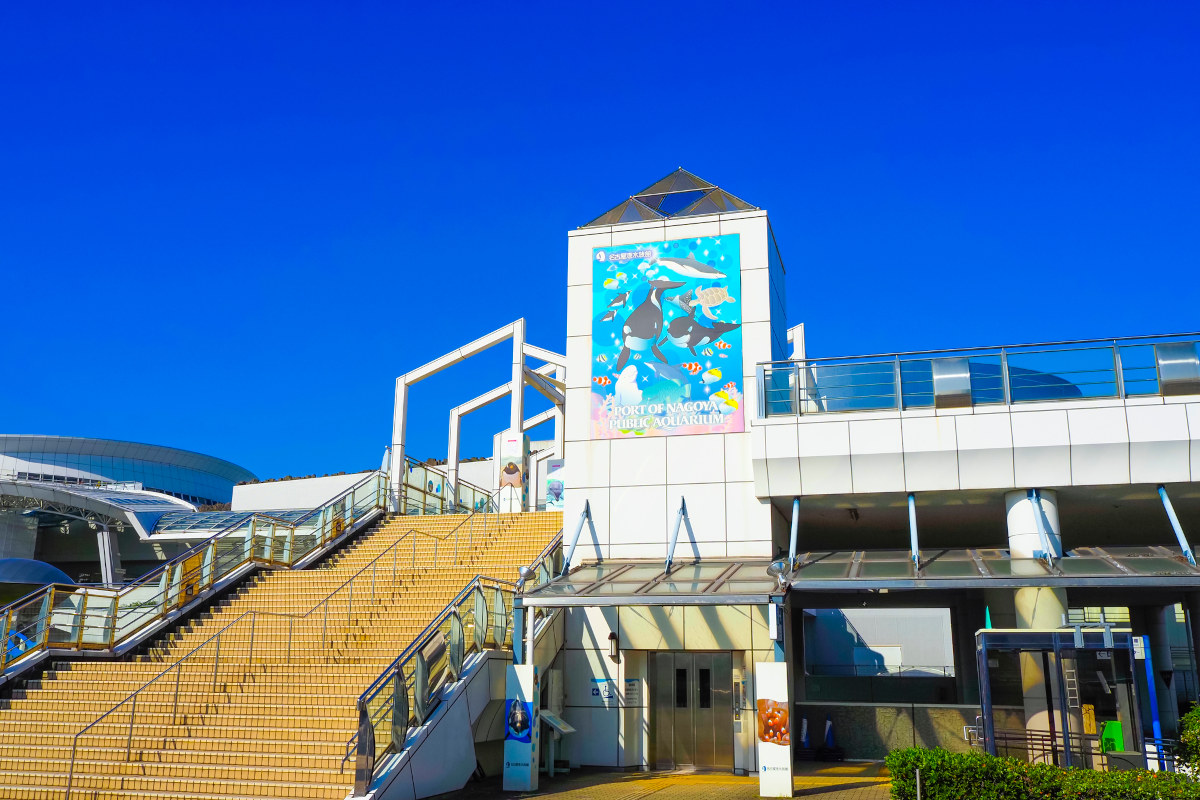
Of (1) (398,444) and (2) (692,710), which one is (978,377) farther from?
(1) (398,444)

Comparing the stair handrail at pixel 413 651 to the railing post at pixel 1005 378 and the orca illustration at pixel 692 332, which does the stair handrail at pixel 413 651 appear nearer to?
the orca illustration at pixel 692 332

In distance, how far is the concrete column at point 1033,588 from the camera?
16.5 meters

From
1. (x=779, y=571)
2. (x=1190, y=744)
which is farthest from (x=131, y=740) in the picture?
(x=1190, y=744)

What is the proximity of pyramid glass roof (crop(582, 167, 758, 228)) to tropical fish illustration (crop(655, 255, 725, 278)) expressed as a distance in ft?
3.33

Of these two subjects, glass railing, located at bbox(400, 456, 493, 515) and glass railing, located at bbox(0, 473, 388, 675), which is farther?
glass railing, located at bbox(400, 456, 493, 515)

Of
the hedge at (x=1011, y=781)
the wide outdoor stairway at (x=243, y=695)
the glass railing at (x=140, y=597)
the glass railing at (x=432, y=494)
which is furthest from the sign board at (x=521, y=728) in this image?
the glass railing at (x=432, y=494)

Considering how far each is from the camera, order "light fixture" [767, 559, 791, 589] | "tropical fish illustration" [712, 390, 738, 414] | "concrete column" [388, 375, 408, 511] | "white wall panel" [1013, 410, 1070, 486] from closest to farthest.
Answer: "light fixture" [767, 559, 791, 589]
"white wall panel" [1013, 410, 1070, 486]
"tropical fish illustration" [712, 390, 738, 414]
"concrete column" [388, 375, 408, 511]

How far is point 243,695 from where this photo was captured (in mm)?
15375

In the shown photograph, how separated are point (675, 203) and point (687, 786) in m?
12.1

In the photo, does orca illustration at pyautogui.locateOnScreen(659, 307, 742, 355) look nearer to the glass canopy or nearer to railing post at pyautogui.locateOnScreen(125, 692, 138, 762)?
the glass canopy

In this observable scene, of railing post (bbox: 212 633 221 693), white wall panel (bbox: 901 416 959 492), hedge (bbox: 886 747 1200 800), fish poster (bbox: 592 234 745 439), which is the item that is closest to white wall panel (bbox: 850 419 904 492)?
white wall panel (bbox: 901 416 959 492)

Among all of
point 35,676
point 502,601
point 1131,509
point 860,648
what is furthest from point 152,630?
point 860,648

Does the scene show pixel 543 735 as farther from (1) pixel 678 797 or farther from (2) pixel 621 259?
(2) pixel 621 259

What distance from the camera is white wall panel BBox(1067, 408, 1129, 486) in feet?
58.3
